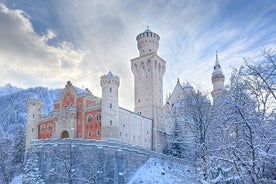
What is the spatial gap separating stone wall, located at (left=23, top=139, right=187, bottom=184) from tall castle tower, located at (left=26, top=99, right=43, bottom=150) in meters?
12.3

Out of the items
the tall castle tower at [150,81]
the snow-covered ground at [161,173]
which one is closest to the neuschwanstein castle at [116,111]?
the tall castle tower at [150,81]

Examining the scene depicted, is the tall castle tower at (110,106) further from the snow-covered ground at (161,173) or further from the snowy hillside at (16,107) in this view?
the snowy hillside at (16,107)

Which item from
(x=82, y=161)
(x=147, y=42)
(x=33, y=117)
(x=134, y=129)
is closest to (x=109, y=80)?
(x=134, y=129)

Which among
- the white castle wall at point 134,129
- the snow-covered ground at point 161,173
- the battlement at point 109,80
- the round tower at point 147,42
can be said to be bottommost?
the snow-covered ground at point 161,173

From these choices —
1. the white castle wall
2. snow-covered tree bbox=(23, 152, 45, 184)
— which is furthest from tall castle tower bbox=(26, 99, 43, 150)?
the white castle wall

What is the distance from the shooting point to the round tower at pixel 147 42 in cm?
5419

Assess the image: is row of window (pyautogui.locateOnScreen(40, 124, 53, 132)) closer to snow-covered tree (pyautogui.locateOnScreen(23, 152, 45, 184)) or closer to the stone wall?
the stone wall

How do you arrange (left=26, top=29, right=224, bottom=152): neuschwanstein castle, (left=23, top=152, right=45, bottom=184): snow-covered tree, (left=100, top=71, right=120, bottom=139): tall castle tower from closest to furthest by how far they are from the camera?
(left=23, top=152, right=45, bottom=184): snow-covered tree → (left=100, top=71, right=120, bottom=139): tall castle tower → (left=26, top=29, right=224, bottom=152): neuschwanstein castle

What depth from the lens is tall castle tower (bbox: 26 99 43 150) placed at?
49.0m

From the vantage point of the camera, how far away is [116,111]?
133 ft

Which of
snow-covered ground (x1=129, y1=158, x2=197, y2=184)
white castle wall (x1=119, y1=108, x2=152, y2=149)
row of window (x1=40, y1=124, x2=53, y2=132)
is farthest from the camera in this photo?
row of window (x1=40, y1=124, x2=53, y2=132)

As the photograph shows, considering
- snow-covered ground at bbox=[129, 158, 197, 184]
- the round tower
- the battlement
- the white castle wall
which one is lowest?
snow-covered ground at bbox=[129, 158, 197, 184]

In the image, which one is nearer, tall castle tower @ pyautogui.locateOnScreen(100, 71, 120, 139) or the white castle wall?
tall castle tower @ pyautogui.locateOnScreen(100, 71, 120, 139)

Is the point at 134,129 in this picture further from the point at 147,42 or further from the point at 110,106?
the point at 147,42
